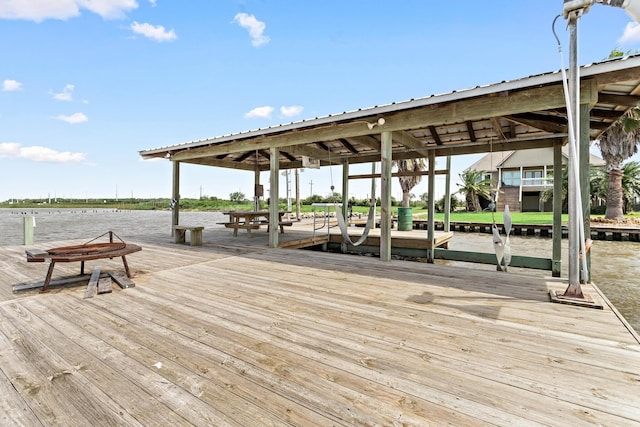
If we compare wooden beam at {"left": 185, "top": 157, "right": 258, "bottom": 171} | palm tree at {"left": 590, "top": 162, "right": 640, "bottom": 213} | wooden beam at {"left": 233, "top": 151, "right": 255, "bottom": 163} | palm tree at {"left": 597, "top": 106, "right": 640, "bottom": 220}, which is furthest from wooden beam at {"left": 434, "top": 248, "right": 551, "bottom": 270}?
palm tree at {"left": 590, "top": 162, "right": 640, "bottom": 213}

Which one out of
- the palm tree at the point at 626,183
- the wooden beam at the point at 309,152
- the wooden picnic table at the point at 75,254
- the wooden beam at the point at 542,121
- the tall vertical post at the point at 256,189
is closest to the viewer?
the wooden picnic table at the point at 75,254

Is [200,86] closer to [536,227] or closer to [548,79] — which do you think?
[548,79]

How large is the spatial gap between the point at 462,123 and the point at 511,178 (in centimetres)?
2197

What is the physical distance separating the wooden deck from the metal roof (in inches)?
89.7

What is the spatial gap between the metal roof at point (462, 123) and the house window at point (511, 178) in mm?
20298

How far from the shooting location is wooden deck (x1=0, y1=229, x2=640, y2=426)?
1327mm

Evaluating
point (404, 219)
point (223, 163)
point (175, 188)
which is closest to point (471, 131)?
point (404, 219)

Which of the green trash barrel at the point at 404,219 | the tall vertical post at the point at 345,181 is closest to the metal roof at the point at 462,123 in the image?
the tall vertical post at the point at 345,181

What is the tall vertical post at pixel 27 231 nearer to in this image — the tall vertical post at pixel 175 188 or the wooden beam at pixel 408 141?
the tall vertical post at pixel 175 188

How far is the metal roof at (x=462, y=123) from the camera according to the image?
3238mm

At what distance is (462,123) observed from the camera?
541cm

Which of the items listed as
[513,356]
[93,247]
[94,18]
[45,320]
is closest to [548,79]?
[513,356]

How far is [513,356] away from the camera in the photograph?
1.82m

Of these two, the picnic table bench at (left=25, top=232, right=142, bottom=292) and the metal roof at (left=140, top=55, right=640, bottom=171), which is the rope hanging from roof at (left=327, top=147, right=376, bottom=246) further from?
the picnic table bench at (left=25, top=232, right=142, bottom=292)
